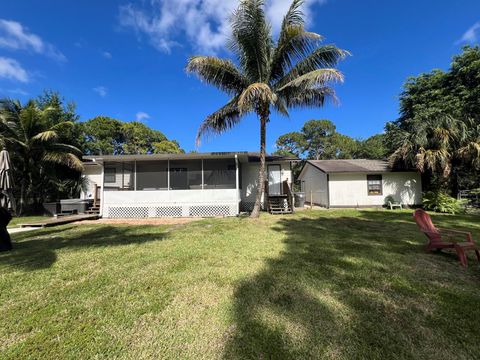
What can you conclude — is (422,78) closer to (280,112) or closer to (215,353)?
(280,112)

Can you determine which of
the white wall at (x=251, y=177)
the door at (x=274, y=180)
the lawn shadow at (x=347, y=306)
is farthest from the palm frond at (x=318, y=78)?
the lawn shadow at (x=347, y=306)

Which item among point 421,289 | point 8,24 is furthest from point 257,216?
point 8,24

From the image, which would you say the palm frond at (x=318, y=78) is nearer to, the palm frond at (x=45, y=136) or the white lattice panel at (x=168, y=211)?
the white lattice panel at (x=168, y=211)

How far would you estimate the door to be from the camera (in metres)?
14.9

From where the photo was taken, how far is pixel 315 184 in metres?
19.2

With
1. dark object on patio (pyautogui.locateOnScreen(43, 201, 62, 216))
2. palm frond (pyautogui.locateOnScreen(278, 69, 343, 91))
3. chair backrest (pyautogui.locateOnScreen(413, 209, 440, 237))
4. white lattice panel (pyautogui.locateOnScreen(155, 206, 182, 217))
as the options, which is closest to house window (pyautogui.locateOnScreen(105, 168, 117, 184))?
dark object on patio (pyautogui.locateOnScreen(43, 201, 62, 216))

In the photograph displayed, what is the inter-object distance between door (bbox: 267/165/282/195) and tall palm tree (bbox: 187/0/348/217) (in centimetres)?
425

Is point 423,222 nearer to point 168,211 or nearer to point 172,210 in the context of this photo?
point 172,210

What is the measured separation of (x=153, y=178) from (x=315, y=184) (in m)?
12.4

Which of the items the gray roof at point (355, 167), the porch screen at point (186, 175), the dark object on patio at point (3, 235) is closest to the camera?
the dark object on patio at point (3, 235)

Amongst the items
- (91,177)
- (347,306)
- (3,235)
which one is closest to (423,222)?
(347,306)

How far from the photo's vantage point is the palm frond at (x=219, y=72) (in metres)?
9.57

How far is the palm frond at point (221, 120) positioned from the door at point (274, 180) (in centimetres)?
458

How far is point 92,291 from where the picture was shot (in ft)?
11.4
